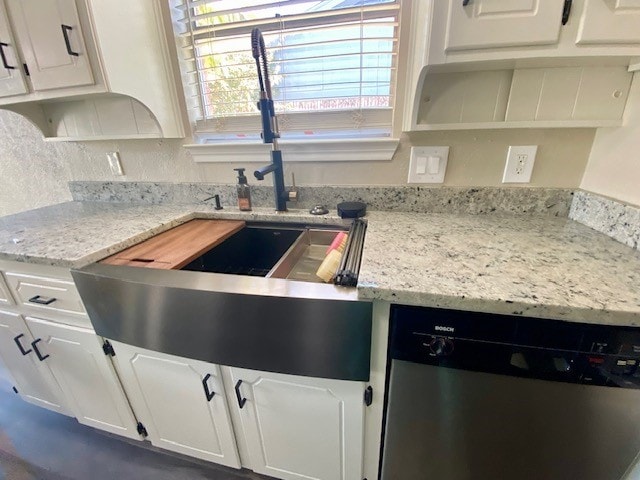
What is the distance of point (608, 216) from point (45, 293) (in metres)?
1.85

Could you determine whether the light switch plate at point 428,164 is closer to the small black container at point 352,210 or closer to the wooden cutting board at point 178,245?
the small black container at point 352,210

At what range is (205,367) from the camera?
0.81 metres

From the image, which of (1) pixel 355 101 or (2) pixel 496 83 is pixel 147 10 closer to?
(1) pixel 355 101

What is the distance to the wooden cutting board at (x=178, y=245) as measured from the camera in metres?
0.85

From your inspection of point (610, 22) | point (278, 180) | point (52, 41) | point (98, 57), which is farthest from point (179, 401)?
point (610, 22)

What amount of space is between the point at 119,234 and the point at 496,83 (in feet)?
4.70

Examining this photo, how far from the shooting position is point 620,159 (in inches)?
33.0

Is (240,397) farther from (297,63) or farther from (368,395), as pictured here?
(297,63)

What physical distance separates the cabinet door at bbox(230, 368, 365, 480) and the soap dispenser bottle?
68 cm

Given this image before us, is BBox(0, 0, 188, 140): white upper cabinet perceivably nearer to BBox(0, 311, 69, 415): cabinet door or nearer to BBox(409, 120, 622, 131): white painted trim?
BBox(0, 311, 69, 415): cabinet door

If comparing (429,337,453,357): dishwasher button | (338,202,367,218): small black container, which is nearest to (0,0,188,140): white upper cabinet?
(338,202,367,218): small black container

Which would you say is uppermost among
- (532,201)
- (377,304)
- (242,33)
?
(242,33)

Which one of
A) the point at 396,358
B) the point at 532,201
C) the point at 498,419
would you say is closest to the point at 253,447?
the point at 396,358

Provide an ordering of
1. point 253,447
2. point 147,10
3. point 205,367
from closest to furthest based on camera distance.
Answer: point 205,367
point 253,447
point 147,10
